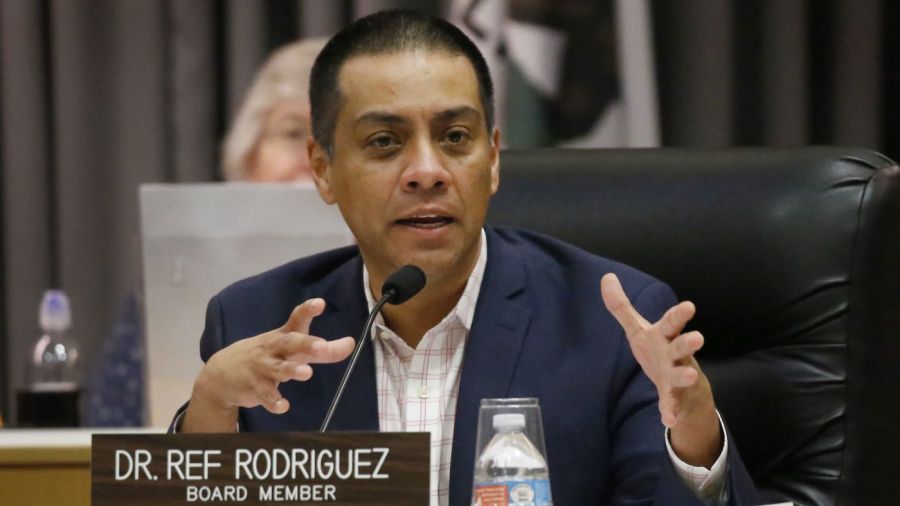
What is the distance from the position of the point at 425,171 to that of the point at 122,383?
152 centimetres

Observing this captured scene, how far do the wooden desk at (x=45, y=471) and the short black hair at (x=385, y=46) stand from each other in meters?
0.68

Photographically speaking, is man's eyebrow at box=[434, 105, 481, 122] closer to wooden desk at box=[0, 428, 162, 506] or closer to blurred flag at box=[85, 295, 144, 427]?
wooden desk at box=[0, 428, 162, 506]

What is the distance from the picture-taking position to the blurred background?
12.1ft

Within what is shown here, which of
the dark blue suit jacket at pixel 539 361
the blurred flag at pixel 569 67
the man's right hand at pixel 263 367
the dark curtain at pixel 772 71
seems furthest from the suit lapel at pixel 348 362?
the dark curtain at pixel 772 71

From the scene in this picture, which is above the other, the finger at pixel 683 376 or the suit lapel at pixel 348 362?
the suit lapel at pixel 348 362

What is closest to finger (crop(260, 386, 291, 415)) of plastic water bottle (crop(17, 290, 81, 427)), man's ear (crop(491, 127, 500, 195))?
man's ear (crop(491, 127, 500, 195))

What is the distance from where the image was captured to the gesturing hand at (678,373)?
1431 mm

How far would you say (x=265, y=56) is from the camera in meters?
3.97

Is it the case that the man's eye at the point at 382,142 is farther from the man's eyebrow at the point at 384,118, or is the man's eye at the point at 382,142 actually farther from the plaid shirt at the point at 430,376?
the plaid shirt at the point at 430,376

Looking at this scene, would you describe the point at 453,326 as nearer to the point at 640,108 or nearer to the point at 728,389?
the point at 728,389

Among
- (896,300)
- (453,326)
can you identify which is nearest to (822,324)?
(896,300)

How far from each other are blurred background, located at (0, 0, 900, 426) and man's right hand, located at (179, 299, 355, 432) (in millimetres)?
2096

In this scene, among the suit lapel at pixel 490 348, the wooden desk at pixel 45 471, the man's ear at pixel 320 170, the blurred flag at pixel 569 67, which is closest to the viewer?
the suit lapel at pixel 490 348

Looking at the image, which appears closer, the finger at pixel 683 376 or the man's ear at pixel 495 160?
the finger at pixel 683 376
